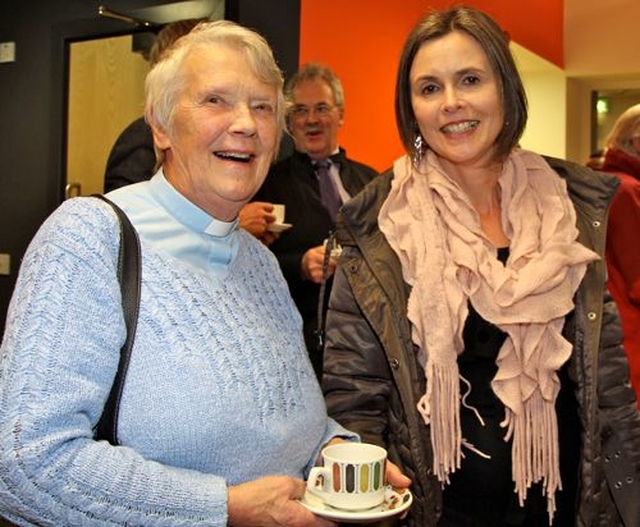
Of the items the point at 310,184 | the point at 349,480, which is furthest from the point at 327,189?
the point at 349,480

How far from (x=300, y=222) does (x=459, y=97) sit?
1284mm

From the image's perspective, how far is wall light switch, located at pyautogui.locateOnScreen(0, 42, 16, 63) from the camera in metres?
4.41

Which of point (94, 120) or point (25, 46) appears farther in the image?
point (94, 120)

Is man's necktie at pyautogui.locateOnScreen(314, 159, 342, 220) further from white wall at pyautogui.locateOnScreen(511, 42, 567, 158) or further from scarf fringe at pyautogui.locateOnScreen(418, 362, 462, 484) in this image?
white wall at pyautogui.locateOnScreen(511, 42, 567, 158)

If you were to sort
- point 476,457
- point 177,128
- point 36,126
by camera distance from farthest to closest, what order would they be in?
1. point 36,126
2. point 476,457
3. point 177,128

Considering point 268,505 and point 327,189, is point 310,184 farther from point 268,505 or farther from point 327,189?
point 268,505

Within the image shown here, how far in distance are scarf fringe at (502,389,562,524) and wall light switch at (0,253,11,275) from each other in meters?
3.43

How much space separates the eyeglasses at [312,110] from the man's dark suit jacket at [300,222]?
184 millimetres

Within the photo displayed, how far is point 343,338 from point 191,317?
1.94ft

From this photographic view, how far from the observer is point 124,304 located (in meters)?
1.12

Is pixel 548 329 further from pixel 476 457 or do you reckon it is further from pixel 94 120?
pixel 94 120

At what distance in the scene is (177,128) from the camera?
1.33m

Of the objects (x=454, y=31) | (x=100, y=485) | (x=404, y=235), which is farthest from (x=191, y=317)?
(x=454, y=31)

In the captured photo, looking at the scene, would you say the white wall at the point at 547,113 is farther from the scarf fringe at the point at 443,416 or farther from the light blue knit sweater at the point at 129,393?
the light blue knit sweater at the point at 129,393
